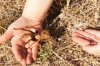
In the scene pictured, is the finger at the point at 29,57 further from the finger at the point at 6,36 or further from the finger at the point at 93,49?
the finger at the point at 93,49

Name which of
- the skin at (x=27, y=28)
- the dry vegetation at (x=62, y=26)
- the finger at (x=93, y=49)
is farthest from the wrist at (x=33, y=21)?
the finger at (x=93, y=49)

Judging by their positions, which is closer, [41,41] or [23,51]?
[23,51]

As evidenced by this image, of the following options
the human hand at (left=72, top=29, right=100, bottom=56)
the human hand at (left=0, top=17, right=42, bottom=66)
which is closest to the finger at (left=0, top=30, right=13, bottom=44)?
the human hand at (left=0, top=17, right=42, bottom=66)

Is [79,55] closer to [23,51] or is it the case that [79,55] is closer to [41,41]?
[41,41]

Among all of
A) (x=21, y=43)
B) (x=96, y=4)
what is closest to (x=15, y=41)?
(x=21, y=43)

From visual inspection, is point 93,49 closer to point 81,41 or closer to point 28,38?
point 81,41

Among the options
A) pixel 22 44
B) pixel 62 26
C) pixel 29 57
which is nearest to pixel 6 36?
pixel 22 44
